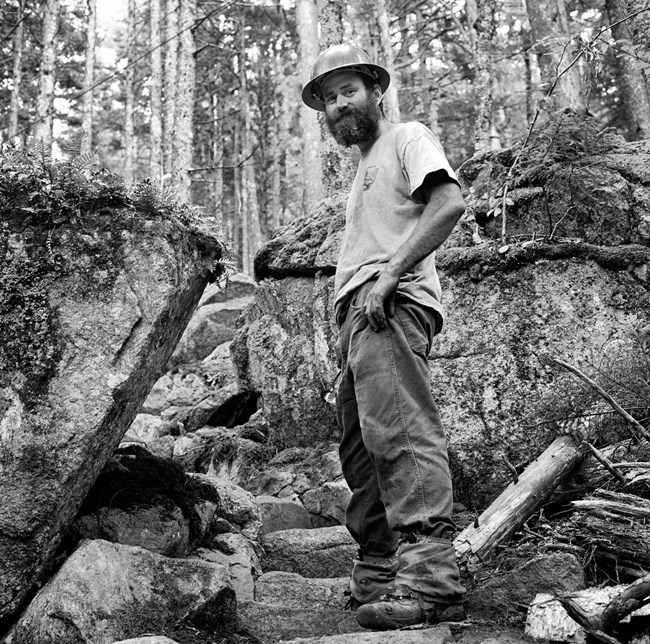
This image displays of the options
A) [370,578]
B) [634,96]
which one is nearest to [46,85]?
[634,96]

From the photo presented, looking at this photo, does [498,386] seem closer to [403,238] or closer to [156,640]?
[403,238]

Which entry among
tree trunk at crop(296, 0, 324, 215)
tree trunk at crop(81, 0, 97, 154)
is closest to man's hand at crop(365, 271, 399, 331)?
tree trunk at crop(296, 0, 324, 215)

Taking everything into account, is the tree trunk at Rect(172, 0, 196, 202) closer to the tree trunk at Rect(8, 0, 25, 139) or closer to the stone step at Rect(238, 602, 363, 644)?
the tree trunk at Rect(8, 0, 25, 139)

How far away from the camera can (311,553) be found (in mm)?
4672

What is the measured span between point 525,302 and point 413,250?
2325 mm

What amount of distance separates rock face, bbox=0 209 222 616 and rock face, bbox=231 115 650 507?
7.81ft

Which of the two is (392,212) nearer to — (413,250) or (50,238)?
(413,250)

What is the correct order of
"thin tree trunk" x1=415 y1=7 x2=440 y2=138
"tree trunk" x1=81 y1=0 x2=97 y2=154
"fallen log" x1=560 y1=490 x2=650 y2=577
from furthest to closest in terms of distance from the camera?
"thin tree trunk" x1=415 y1=7 x2=440 y2=138 < "tree trunk" x1=81 y1=0 x2=97 y2=154 < "fallen log" x1=560 y1=490 x2=650 y2=577

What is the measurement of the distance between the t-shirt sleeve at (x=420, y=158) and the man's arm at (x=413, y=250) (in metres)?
0.12

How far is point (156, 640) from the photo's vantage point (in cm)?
283

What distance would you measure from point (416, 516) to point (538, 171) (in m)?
4.03

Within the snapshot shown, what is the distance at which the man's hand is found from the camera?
11.0ft

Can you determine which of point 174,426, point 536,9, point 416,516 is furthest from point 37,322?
point 536,9

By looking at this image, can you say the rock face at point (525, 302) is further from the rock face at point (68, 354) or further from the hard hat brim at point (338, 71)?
the rock face at point (68, 354)
